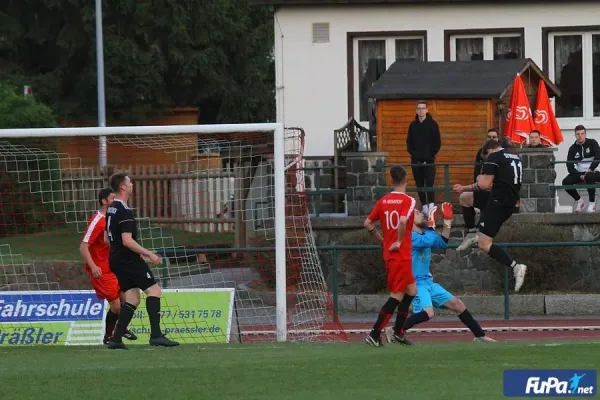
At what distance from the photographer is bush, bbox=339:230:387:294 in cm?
2317

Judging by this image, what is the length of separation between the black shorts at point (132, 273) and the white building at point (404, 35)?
48.5 ft

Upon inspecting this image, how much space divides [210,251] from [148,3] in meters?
26.2

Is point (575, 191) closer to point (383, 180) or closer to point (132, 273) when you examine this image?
point (383, 180)

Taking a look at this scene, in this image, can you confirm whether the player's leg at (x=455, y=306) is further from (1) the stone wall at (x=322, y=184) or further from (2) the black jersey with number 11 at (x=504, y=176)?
(1) the stone wall at (x=322, y=184)

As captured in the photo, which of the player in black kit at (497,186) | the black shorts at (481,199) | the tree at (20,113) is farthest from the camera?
the tree at (20,113)

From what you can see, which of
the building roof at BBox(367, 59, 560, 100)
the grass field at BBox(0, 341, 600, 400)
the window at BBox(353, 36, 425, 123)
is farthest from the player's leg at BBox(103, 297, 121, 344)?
the window at BBox(353, 36, 425, 123)

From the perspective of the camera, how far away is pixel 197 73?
4653 centimetres

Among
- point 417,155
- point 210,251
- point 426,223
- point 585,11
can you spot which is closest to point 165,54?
point 585,11

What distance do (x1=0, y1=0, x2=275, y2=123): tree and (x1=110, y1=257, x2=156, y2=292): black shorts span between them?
29.3m

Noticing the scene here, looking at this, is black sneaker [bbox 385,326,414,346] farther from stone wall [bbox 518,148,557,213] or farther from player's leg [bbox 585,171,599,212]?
player's leg [bbox 585,171,599,212]

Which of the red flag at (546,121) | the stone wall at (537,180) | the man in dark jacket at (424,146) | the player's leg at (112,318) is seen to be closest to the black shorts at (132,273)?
the player's leg at (112,318)

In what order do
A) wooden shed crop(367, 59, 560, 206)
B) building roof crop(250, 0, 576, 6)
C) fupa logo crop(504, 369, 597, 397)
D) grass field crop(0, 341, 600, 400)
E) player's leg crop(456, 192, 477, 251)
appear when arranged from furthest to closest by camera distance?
building roof crop(250, 0, 576, 6), wooden shed crop(367, 59, 560, 206), player's leg crop(456, 192, 477, 251), grass field crop(0, 341, 600, 400), fupa logo crop(504, 369, 597, 397)

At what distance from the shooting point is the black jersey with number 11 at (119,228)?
15117 millimetres

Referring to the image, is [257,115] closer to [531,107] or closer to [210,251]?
[531,107]
